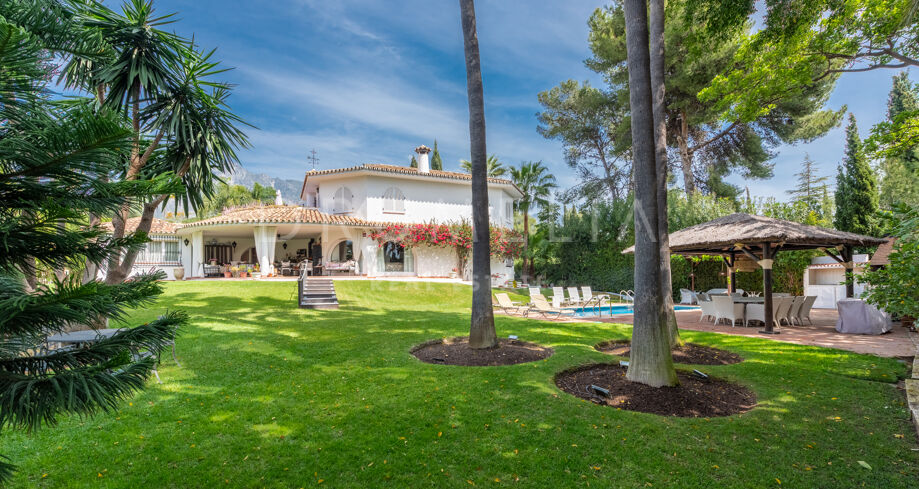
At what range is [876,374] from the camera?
6848 millimetres

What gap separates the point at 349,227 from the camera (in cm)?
2377

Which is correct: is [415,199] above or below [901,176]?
below

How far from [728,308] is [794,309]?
6.45 feet

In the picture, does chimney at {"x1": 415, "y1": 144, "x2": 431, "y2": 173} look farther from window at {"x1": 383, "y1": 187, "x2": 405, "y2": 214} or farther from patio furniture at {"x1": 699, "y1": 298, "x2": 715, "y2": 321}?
patio furniture at {"x1": 699, "y1": 298, "x2": 715, "y2": 321}

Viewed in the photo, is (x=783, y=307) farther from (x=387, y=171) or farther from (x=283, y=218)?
(x=283, y=218)

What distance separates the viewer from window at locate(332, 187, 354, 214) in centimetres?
2492

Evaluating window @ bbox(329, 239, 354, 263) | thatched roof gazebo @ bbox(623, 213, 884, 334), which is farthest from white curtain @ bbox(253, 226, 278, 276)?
thatched roof gazebo @ bbox(623, 213, 884, 334)

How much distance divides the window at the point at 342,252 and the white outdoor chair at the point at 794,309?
20.7 meters

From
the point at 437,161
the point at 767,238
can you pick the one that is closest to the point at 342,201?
the point at 437,161

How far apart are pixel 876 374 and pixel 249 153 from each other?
10.4 meters

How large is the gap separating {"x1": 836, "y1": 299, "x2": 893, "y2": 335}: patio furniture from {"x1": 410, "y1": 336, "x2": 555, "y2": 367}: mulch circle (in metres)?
8.94

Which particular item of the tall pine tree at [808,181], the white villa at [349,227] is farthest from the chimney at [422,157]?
the tall pine tree at [808,181]

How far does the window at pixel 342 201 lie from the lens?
81.8 ft

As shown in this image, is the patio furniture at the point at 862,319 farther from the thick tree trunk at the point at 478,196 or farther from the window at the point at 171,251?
the window at the point at 171,251
